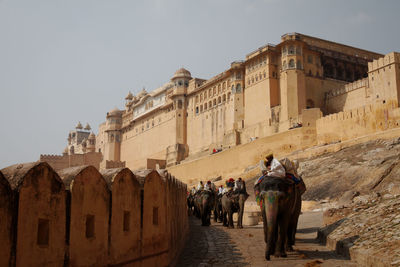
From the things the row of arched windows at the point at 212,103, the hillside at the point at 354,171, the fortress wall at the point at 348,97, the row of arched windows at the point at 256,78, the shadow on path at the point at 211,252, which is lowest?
the shadow on path at the point at 211,252

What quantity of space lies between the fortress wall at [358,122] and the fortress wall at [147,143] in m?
25.0

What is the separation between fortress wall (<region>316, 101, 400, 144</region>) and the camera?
2628 cm

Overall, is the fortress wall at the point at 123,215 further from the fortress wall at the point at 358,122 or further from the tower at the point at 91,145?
the tower at the point at 91,145

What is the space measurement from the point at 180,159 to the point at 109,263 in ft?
145

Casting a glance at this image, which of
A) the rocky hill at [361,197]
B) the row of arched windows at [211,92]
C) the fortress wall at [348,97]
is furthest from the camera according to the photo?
the row of arched windows at [211,92]

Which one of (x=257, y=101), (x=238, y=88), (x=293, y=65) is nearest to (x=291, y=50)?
(x=293, y=65)

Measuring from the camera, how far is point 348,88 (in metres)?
34.8

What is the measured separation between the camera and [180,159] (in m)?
49.0

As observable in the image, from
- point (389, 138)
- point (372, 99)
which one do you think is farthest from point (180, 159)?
point (389, 138)

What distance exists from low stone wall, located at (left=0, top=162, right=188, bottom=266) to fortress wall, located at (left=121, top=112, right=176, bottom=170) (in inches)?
1821

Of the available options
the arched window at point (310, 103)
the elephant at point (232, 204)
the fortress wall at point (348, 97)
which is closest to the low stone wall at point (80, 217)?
the elephant at point (232, 204)

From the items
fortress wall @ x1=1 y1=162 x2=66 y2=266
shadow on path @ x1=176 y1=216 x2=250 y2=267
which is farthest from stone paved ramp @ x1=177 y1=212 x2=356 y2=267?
fortress wall @ x1=1 y1=162 x2=66 y2=266

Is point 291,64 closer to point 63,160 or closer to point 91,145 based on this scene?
point 63,160

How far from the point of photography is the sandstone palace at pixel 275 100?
99.4 feet
